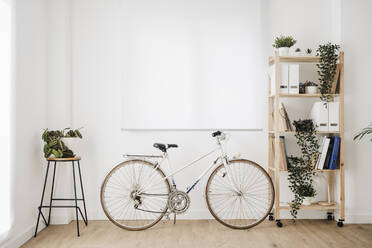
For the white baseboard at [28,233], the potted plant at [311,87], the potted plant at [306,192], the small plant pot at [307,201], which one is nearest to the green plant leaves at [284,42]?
the potted plant at [311,87]

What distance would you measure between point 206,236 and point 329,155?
1425mm

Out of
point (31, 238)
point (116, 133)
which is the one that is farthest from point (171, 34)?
point (31, 238)

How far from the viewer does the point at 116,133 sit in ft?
10.6

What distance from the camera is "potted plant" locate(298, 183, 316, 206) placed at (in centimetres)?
297

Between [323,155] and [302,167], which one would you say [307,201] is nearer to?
[302,167]

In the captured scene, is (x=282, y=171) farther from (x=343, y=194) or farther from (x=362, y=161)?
(x=362, y=161)

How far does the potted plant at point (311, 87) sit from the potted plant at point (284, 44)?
375 mm

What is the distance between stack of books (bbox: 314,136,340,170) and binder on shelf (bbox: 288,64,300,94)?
22.8 inches

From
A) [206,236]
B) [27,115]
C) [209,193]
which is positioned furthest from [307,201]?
[27,115]

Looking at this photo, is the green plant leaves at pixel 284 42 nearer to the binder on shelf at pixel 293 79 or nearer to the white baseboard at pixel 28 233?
the binder on shelf at pixel 293 79

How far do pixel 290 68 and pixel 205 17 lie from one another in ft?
3.36

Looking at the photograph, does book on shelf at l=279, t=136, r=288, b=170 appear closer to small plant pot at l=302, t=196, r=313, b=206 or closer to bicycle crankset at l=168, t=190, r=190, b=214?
small plant pot at l=302, t=196, r=313, b=206

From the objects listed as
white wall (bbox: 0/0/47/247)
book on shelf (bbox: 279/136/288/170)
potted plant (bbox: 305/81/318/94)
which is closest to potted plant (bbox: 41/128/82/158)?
white wall (bbox: 0/0/47/247)

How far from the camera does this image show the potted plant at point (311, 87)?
3.04 metres
